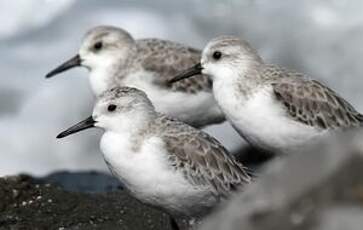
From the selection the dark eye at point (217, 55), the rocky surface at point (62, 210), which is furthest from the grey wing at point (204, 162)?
the rocky surface at point (62, 210)

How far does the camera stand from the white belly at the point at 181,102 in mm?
9453

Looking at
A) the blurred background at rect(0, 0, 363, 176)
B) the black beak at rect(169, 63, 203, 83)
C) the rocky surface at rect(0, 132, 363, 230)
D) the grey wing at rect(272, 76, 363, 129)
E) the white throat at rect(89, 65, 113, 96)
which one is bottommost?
the blurred background at rect(0, 0, 363, 176)

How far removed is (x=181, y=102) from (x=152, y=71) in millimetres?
351

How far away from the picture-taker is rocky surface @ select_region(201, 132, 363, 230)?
3.47 m

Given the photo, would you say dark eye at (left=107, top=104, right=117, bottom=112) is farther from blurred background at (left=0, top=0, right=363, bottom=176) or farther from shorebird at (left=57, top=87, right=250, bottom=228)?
blurred background at (left=0, top=0, right=363, bottom=176)

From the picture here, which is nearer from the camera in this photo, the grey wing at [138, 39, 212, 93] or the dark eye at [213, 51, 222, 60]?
the dark eye at [213, 51, 222, 60]

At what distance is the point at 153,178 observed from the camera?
6641mm

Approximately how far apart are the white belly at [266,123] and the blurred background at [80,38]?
4.17 m

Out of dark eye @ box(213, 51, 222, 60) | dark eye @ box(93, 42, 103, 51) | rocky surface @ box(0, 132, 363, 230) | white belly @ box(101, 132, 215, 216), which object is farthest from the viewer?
dark eye @ box(93, 42, 103, 51)

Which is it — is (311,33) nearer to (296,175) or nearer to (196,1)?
(196,1)

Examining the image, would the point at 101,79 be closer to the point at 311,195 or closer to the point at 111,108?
the point at 111,108

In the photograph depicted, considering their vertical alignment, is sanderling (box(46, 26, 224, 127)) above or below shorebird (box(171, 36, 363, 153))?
below

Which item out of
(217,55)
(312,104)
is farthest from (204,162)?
(217,55)

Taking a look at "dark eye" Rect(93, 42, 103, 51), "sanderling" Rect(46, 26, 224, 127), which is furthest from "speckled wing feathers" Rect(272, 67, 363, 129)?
"dark eye" Rect(93, 42, 103, 51)
